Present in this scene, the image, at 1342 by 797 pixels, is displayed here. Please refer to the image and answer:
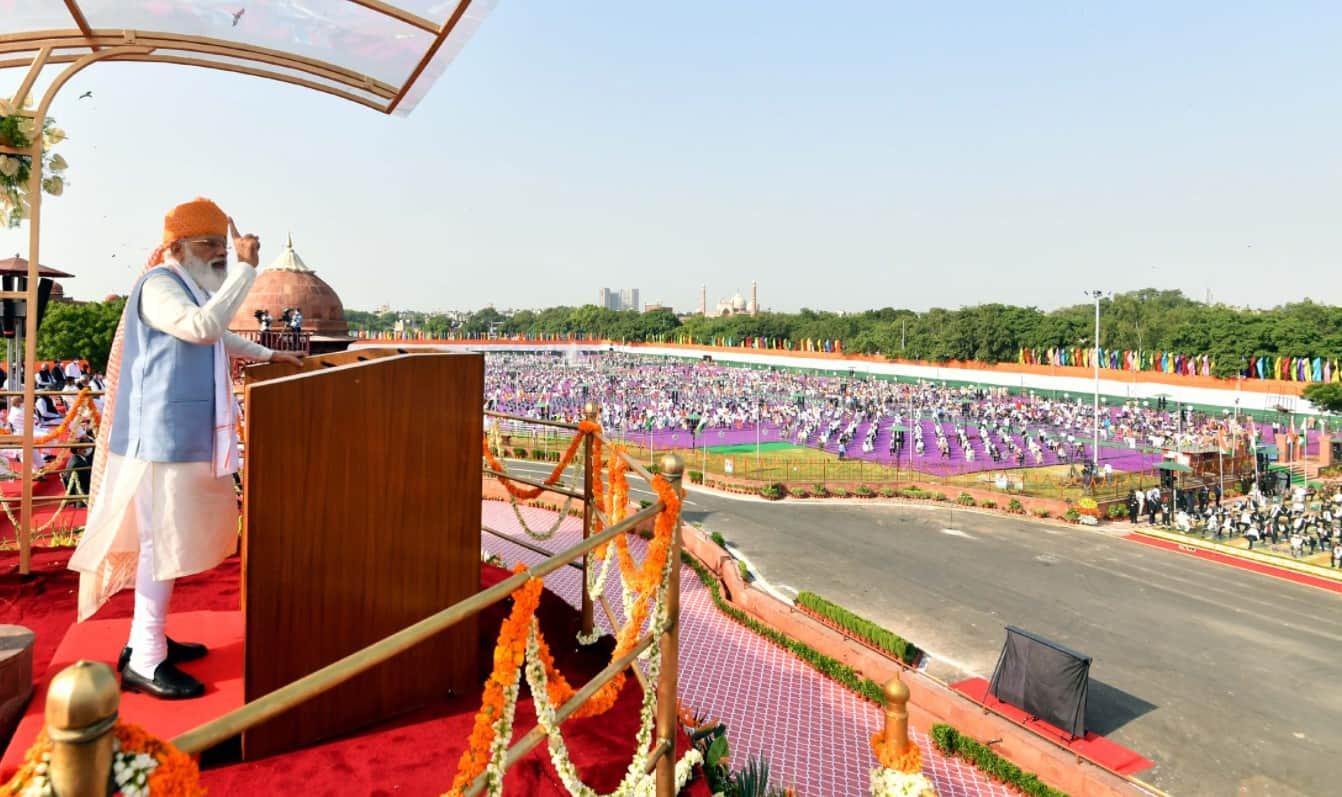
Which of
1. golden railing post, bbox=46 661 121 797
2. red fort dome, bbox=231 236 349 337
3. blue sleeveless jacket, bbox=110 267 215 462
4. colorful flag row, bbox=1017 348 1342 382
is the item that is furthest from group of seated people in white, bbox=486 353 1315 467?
golden railing post, bbox=46 661 121 797

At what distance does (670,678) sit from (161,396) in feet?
7.32

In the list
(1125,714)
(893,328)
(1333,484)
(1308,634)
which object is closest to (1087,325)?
(893,328)

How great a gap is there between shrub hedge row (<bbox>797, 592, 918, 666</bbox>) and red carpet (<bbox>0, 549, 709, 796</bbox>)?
23.3ft

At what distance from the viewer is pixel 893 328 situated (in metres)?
76.2

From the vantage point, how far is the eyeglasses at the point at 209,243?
297cm

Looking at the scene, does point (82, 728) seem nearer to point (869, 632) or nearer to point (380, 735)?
point (380, 735)

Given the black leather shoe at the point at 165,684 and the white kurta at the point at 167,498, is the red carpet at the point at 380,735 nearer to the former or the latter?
the black leather shoe at the point at 165,684

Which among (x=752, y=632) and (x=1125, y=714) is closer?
(x=1125, y=714)

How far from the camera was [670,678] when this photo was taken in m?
2.38

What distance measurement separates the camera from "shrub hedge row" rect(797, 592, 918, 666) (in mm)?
10172

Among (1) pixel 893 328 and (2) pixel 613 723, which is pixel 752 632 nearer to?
(2) pixel 613 723

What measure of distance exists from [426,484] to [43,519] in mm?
7341

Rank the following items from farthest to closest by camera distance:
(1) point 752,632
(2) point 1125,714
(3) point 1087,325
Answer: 1. (3) point 1087,325
2. (1) point 752,632
3. (2) point 1125,714

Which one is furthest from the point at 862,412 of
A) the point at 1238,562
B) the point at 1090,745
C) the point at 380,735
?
the point at 380,735
